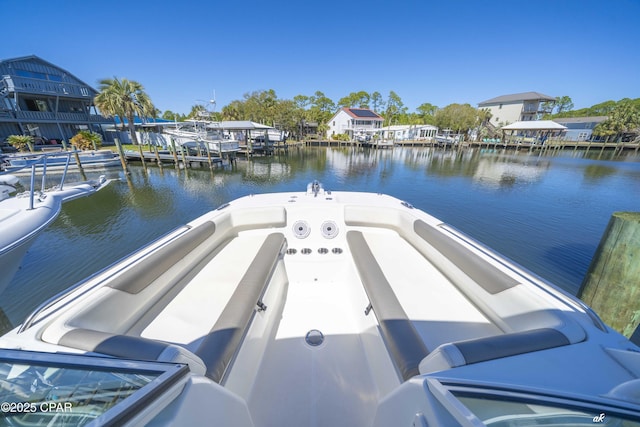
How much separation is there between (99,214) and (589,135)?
59.9 metres

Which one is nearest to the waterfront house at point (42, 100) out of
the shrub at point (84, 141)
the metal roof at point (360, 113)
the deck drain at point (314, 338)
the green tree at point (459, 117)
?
the shrub at point (84, 141)

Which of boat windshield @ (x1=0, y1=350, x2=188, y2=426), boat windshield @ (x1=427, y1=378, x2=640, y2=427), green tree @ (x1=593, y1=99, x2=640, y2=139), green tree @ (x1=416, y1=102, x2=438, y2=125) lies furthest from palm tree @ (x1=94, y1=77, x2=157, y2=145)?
green tree @ (x1=593, y1=99, x2=640, y2=139)

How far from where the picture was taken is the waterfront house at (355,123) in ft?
114

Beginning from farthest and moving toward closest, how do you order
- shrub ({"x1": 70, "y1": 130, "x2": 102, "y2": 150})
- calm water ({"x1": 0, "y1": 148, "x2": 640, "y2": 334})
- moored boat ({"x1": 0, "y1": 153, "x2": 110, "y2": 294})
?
shrub ({"x1": 70, "y1": 130, "x2": 102, "y2": 150}), calm water ({"x1": 0, "y1": 148, "x2": 640, "y2": 334}), moored boat ({"x1": 0, "y1": 153, "x2": 110, "y2": 294})

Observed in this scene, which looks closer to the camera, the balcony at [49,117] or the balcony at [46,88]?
the balcony at [46,88]

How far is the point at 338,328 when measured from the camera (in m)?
2.36

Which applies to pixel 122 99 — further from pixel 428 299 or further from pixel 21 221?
pixel 428 299

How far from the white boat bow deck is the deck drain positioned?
1cm

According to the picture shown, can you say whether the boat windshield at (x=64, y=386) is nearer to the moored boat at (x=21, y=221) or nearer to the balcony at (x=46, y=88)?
the moored boat at (x=21, y=221)

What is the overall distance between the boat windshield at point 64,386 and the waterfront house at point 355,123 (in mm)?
36261

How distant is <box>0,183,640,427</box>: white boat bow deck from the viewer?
2.50 feet

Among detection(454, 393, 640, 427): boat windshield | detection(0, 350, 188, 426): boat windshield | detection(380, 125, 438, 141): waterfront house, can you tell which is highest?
detection(380, 125, 438, 141): waterfront house

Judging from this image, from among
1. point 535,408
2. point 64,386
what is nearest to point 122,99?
point 64,386

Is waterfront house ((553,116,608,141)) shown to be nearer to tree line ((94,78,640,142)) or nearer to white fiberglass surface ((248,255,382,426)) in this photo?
tree line ((94,78,640,142))
